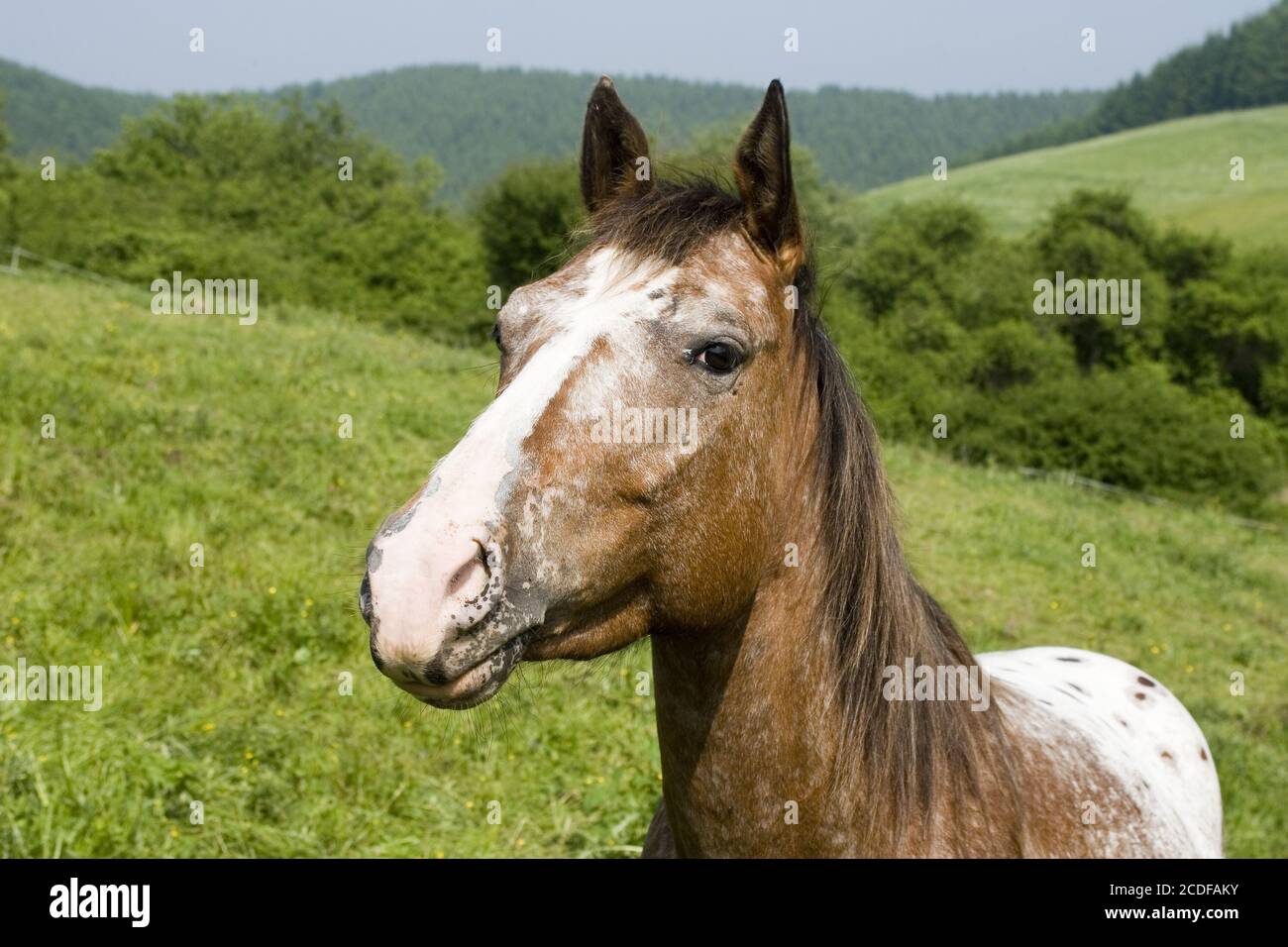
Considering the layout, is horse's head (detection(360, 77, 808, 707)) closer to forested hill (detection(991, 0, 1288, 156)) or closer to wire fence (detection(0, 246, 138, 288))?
wire fence (detection(0, 246, 138, 288))

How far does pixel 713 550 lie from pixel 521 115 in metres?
171

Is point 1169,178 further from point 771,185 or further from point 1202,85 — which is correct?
point 771,185

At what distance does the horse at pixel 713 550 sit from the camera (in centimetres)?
175

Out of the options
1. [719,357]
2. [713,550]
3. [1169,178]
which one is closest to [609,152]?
[719,357]

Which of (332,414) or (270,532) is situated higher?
(332,414)

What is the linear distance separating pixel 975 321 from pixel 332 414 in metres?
30.9

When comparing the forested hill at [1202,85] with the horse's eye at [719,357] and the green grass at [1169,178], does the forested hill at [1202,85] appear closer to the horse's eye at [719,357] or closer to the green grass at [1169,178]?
the green grass at [1169,178]

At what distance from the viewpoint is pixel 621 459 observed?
195 centimetres

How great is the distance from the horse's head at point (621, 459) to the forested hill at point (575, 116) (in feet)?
419

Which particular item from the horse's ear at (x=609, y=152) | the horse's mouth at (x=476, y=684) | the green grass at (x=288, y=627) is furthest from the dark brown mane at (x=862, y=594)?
the horse's mouth at (x=476, y=684)

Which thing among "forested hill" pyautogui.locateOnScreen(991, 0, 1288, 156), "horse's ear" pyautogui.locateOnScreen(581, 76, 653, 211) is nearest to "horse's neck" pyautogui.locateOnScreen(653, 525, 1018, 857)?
"horse's ear" pyautogui.locateOnScreen(581, 76, 653, 211)
